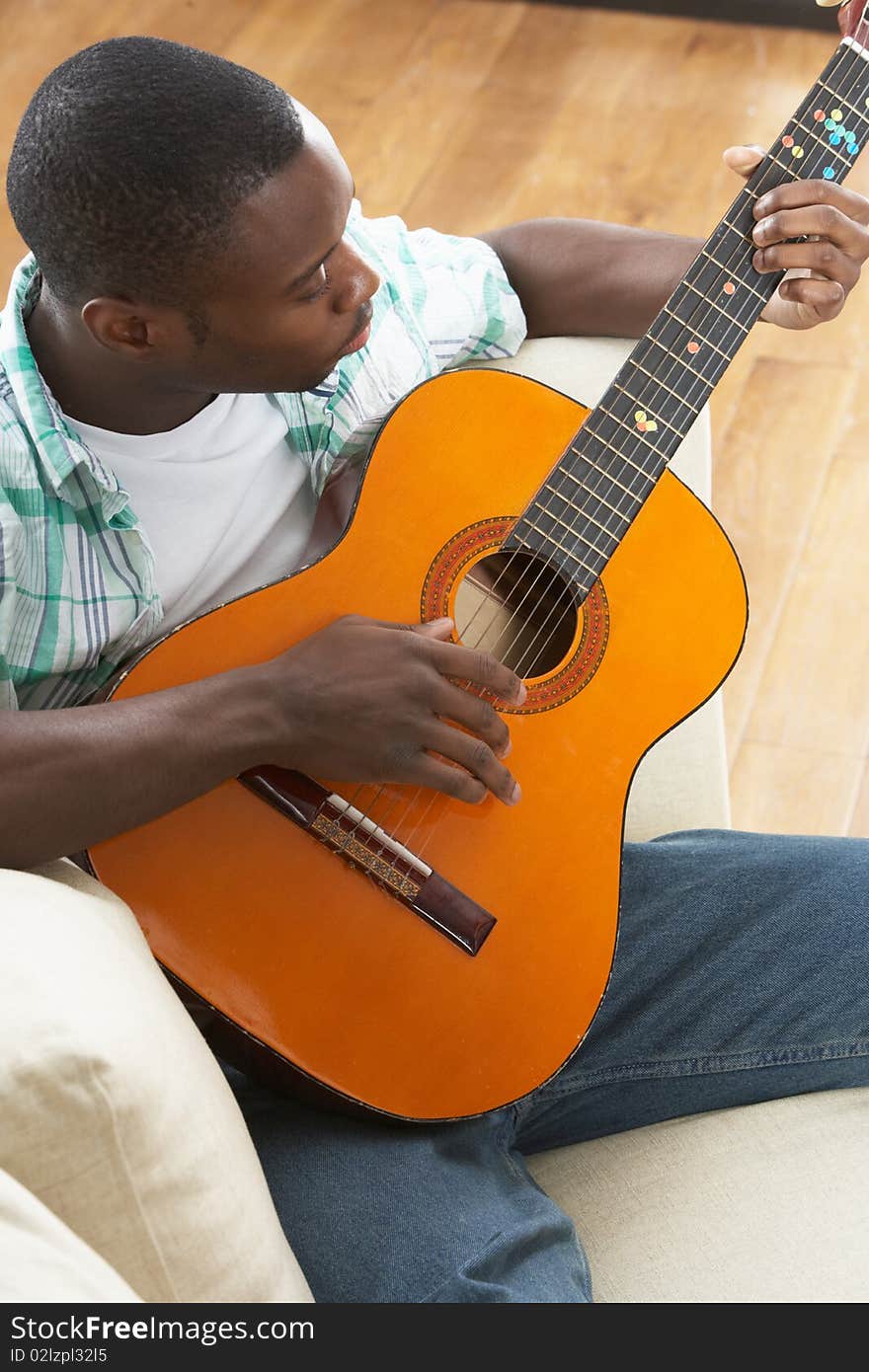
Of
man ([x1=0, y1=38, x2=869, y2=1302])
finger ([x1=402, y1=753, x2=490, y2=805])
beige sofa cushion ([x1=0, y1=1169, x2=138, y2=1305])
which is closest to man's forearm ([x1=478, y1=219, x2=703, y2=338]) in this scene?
man ([x1=0, y1=38, x2=869, y2=1302])

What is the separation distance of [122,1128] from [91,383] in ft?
1.92

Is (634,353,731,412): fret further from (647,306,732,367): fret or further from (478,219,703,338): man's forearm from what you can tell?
(478,219,703,338): man's forearm

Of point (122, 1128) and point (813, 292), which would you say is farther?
point (813, 292)

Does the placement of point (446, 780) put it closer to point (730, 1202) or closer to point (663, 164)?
point (730, 1202)

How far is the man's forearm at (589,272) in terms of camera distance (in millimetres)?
1323

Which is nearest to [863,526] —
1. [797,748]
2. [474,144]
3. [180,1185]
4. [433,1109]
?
[797,748]

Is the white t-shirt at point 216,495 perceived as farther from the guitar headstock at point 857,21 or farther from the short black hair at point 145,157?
the guitar headstock at point 857,21

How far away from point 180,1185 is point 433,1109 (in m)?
0.28

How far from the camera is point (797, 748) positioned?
6.24 ft

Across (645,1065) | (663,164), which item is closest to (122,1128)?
(645,1065)

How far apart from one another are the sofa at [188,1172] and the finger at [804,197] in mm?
744

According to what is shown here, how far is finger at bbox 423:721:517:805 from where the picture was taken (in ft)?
3.52

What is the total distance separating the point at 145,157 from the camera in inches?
37.2

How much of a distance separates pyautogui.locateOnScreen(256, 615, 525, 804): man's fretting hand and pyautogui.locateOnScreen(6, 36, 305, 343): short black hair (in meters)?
0.29
